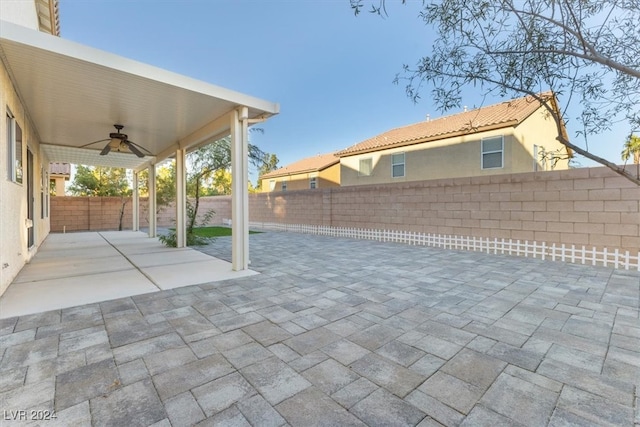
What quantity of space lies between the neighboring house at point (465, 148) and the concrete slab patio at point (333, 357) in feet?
20.0

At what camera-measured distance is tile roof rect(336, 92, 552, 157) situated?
30.5ft

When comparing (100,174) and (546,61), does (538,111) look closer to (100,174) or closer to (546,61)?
(546,61)

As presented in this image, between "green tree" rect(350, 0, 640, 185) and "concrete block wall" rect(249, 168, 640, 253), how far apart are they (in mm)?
2917

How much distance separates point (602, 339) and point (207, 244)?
8447 millimetres

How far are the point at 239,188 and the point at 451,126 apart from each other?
9200mm

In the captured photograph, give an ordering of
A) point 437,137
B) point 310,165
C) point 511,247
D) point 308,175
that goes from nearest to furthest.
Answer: point 511,247
point 437,137
point 308,175
point 310,165

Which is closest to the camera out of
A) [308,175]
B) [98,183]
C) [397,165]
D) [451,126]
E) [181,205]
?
[181,205]

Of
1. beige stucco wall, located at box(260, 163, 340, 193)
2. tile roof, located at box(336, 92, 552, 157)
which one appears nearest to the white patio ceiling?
tile roof, located at box(336, 92, 552, 157)

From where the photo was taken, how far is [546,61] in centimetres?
316

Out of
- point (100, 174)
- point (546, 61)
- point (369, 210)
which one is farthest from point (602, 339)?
point (100, 174)

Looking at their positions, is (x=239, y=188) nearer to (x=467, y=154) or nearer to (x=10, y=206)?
(x=10, y=206)

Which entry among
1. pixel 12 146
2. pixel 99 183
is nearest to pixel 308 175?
pixel 99 183

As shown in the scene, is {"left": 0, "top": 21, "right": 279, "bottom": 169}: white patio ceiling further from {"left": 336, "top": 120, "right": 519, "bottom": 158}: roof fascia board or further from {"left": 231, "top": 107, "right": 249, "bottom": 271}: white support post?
{"left": 336, "top": 120, "right": 519, "bottom": 158}: roof fascia board

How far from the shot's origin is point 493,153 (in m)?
9.51
